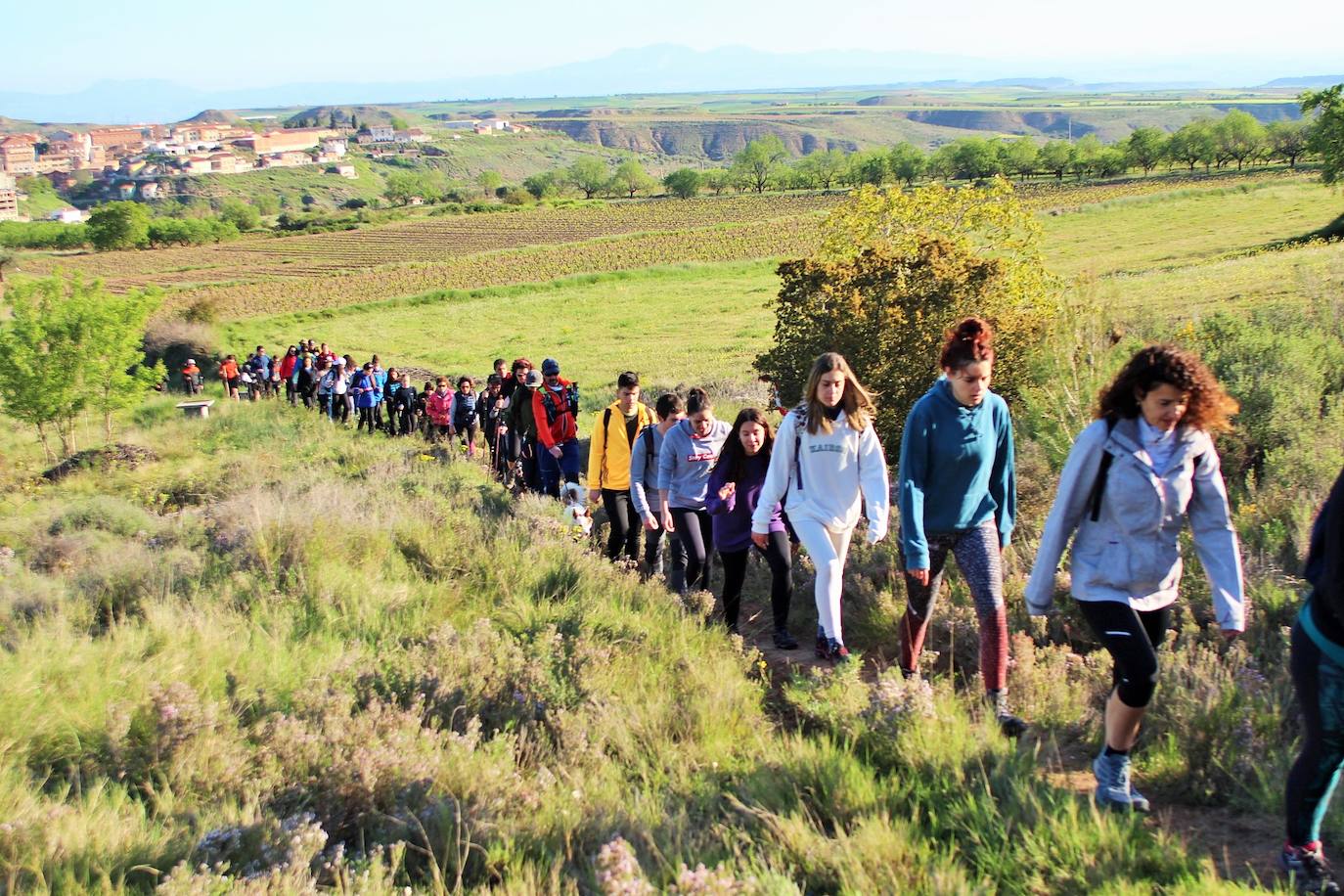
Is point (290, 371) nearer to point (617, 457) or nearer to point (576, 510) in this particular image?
point (576, 510)

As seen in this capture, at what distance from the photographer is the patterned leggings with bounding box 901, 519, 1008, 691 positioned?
4281 mm

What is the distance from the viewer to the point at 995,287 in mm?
10273

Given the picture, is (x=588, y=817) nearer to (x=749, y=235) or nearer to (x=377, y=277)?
(x=377, y=277)

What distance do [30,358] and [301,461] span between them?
10.2 m

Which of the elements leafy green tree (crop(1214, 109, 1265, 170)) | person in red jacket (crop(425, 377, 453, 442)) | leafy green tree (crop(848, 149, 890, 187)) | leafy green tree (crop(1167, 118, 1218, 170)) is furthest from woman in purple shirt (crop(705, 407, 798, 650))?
leafy green tree (crop(848, 149, 890, 187))

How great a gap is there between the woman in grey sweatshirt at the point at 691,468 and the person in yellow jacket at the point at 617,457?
92 cm

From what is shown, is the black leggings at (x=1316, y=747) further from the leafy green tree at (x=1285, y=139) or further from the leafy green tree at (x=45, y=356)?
the leafy green tree at (x=1285, y=139)

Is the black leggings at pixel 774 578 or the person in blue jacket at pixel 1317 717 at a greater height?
the person in blue jacket at pixel 1317 717

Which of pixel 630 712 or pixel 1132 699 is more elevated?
pixel 1132 699

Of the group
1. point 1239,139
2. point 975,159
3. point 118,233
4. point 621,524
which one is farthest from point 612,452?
point 975,159

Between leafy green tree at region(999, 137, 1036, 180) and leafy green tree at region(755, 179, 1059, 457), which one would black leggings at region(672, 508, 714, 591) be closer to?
leafy green tree at region(755, 179, 1059, 457)

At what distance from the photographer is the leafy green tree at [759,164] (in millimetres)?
124688

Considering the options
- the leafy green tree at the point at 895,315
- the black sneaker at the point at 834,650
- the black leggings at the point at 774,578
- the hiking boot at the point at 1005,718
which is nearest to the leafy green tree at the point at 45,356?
the leafy green tree at the point at 895,315

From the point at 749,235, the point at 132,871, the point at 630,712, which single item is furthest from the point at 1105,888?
the point at 749,235
